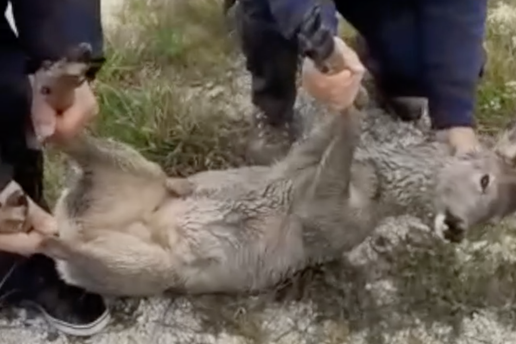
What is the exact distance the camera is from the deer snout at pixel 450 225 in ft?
8.30

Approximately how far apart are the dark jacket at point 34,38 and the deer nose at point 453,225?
796mm

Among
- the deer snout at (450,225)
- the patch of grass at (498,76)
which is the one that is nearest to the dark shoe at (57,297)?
the deer snout at (450,225)

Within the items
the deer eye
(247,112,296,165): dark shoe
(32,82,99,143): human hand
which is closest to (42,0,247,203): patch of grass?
(247,112,296,165): dark shoe

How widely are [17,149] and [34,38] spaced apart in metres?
0.29

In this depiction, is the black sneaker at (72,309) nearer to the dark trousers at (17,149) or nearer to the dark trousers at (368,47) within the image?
the dark trousers at (17,149)

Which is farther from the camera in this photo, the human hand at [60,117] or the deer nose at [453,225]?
the deer nose at [453,225]

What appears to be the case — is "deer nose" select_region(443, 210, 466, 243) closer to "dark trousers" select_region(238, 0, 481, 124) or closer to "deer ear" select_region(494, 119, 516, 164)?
"deer ear" select_region(494, 119, 516, 164)

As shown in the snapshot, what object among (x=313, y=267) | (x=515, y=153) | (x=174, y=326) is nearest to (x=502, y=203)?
(x=515, y=153)

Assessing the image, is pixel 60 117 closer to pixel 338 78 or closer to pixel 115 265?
pixel 115 265

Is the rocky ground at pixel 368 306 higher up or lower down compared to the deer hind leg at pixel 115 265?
lower down

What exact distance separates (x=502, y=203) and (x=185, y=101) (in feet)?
3.54

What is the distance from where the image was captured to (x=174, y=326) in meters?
2.90

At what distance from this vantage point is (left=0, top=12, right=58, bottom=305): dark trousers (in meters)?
2.55

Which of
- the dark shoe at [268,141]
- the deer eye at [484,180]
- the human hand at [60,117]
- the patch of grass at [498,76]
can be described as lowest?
the patch of grass at [498,76]
